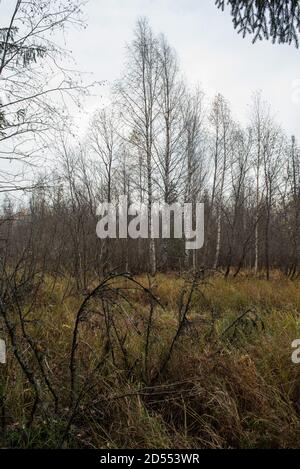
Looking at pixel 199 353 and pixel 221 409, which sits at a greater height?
pixel 199 353

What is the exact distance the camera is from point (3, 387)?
2672 mm

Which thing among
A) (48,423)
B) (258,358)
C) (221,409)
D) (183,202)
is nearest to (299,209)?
(183,202)

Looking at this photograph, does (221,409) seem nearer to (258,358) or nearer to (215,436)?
(215,436)

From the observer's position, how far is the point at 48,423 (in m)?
2.20

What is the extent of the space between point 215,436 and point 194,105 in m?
16.0

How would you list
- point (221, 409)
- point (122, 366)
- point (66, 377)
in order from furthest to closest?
point (122, 366), point (66, 377), point (221, 409)

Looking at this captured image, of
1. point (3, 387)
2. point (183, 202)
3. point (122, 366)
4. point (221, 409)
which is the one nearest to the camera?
point (221, 409)

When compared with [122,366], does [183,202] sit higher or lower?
higher

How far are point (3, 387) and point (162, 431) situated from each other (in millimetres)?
1339

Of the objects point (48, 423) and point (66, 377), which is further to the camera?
point (66, 377)

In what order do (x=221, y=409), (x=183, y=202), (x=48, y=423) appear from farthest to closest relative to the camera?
1. (x=183, y=202)
2. (x=221, y=409)
3. (x=48, y=423)
